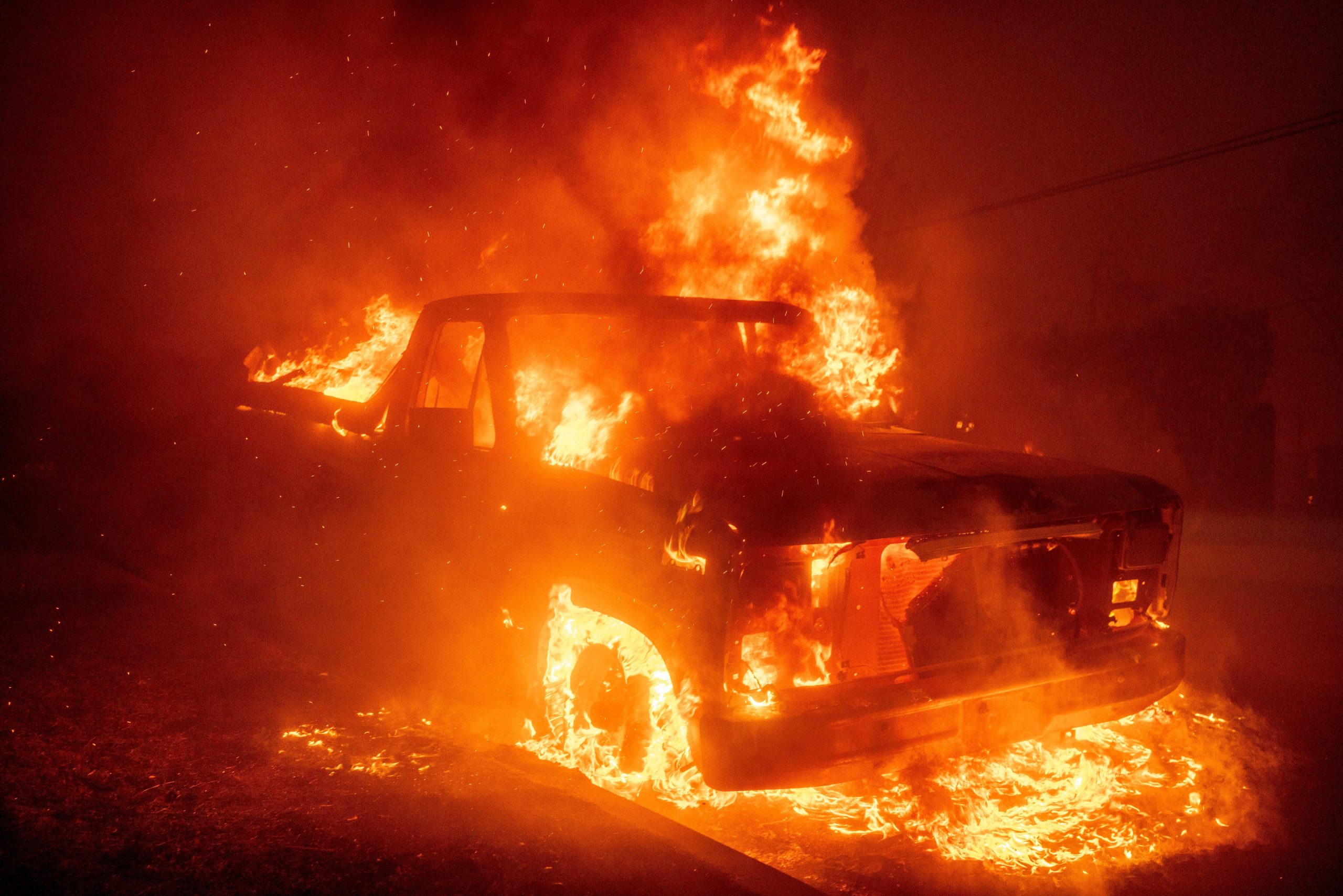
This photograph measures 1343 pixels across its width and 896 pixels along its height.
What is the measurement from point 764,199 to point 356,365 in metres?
3.96

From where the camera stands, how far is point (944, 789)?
3225mm

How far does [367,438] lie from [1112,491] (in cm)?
333

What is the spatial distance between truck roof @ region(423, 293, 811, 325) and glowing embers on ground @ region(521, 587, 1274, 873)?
1331mm

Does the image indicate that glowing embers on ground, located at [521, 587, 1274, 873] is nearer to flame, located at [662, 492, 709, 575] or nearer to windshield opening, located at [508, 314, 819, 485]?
flame, located at [662, 492, 709, 575]

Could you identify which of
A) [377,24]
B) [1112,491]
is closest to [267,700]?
[1112,491]

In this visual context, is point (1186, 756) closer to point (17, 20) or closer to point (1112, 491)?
point (1112, 491)

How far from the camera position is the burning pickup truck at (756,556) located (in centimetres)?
282

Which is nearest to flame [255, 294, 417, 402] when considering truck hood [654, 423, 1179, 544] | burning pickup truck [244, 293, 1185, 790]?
burning pickup truck [244, 293, 1185, 790]

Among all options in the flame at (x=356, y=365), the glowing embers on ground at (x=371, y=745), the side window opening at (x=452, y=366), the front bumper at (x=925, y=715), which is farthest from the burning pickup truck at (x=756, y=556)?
the flame at (x=356, y=365)

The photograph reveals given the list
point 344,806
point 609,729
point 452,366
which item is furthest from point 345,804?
point 452,366

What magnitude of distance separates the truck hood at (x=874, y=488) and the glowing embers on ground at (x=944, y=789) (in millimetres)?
642

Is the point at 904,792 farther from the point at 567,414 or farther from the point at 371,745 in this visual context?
the point at 371,745

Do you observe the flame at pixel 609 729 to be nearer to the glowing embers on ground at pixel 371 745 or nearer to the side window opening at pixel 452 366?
the glowing embers on ground at pixel 371 745

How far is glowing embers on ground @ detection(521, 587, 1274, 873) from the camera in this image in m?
3.21
